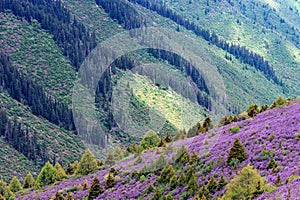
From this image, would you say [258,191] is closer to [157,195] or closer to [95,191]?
[157,195]

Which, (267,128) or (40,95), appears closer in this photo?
(267,128)

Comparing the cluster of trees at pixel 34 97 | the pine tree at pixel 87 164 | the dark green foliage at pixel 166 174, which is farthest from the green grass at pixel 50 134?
the dark green foliage at pixel 166 174

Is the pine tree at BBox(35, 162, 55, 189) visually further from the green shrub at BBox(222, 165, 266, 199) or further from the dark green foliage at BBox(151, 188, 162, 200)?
the green shrub at BBox(222, 165, 266, 199)

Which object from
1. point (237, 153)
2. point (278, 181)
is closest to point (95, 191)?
point (237, 153)

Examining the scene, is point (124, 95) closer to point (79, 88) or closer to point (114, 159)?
point (79, 88)

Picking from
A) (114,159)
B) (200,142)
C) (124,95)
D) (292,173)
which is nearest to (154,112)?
(124,95)
